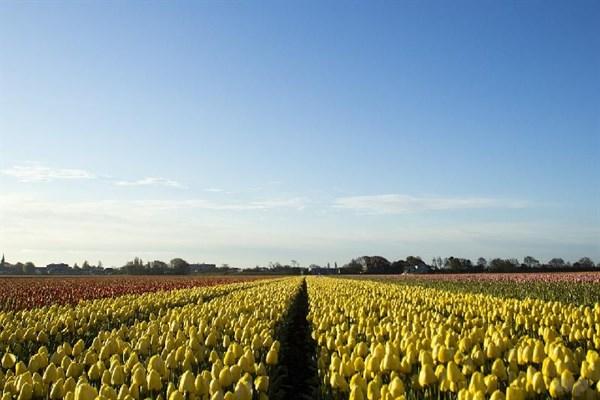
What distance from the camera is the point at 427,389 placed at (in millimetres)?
4711

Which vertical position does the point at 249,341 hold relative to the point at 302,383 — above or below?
above

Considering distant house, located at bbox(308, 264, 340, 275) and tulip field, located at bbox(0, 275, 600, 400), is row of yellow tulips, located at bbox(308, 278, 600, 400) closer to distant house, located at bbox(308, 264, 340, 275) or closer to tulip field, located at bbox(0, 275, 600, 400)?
tulip field, located at bbox(0, 275, 600, 400)

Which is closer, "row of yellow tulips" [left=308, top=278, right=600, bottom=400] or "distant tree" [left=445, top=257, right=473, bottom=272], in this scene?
"row of yellow tulips" [left=308, top=278, right=600, bottom=400]

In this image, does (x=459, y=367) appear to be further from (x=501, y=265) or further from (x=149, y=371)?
(x=501, y=265)

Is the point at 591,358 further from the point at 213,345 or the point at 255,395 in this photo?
the point at 213,345

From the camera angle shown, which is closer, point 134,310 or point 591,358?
point 591,358

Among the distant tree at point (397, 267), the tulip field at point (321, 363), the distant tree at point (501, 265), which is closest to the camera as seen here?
the tulip field at point (321, 363)

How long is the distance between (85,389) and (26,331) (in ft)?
15.8

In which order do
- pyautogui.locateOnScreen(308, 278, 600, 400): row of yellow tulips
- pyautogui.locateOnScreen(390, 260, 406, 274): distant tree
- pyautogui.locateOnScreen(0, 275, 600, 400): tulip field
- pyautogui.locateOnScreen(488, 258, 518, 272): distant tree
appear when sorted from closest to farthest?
pyautogui.locateOnScreen(308, 278, 600, 400): row of yellow tulips < pyautogui.locateOnScreen(0, 275, 600, 400): tulip field < pyautogui.locateOnScreen(488, 258, 518, 272): distant tree < pyautogui.locateOnScreen(390, 260, 406, 274): distant tree

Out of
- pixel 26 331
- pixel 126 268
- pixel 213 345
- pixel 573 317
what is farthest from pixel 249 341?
pixel 126 268

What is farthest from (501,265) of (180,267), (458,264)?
(180,267)

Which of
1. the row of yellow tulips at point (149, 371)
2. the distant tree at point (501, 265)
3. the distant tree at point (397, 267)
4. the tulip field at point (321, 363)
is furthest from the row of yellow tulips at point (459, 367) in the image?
the distant tree at point (397, 267)

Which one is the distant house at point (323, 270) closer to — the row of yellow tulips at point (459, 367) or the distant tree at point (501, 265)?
the distant tree at point (501, 265)

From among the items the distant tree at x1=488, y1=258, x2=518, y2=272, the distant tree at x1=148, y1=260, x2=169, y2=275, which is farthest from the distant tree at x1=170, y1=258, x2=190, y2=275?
the distant tree at x1=488, y1=258, x2=518, y2=272
